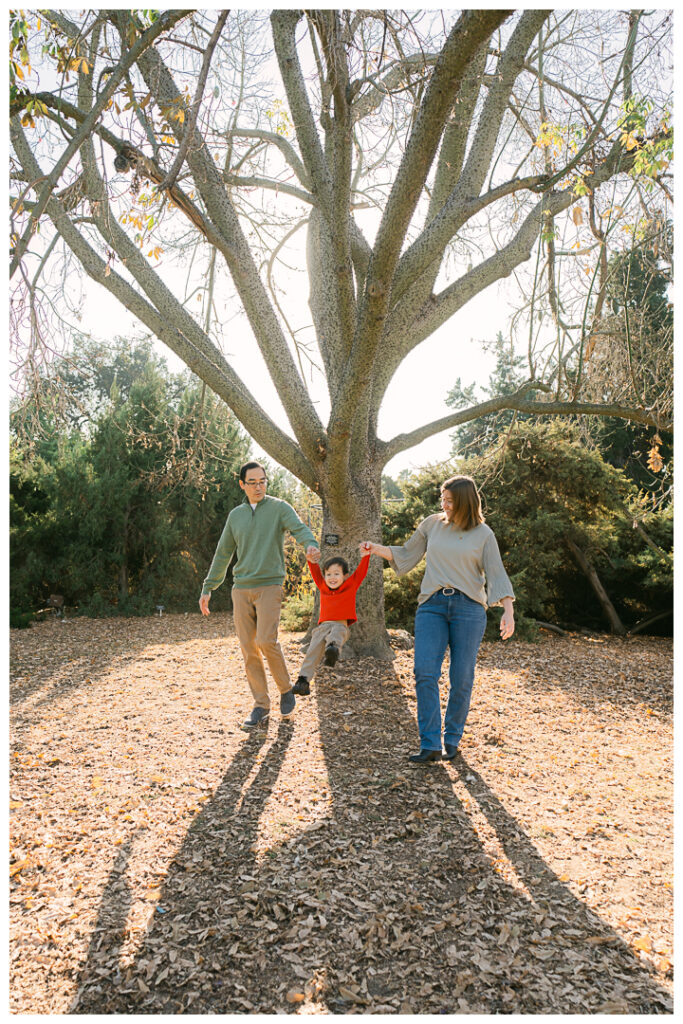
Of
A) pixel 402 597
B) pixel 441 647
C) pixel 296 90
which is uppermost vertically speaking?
pixel 296 90

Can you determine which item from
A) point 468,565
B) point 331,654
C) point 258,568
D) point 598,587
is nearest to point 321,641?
point 331,654

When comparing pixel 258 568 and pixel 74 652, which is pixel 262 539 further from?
pixel 74 652

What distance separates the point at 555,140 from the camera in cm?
491

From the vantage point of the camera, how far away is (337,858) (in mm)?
3219

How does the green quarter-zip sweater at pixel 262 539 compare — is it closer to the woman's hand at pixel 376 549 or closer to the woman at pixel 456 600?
the woman's hand at pixel 376 549

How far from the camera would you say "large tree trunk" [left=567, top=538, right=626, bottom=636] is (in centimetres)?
973

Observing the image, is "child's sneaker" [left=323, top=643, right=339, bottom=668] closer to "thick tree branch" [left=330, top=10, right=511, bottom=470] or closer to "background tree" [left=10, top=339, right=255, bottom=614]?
"thick tree branch" [left=330, top=10, right=511, bottom=470]

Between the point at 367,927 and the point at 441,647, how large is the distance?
5.76 feet

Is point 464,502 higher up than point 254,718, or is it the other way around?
point 464,502

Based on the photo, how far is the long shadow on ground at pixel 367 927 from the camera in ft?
7.85

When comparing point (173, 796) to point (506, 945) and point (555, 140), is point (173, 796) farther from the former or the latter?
point (555, 140)

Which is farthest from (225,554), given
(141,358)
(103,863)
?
(141,358)

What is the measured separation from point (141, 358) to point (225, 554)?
100 feet

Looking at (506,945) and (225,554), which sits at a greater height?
(225,554)
